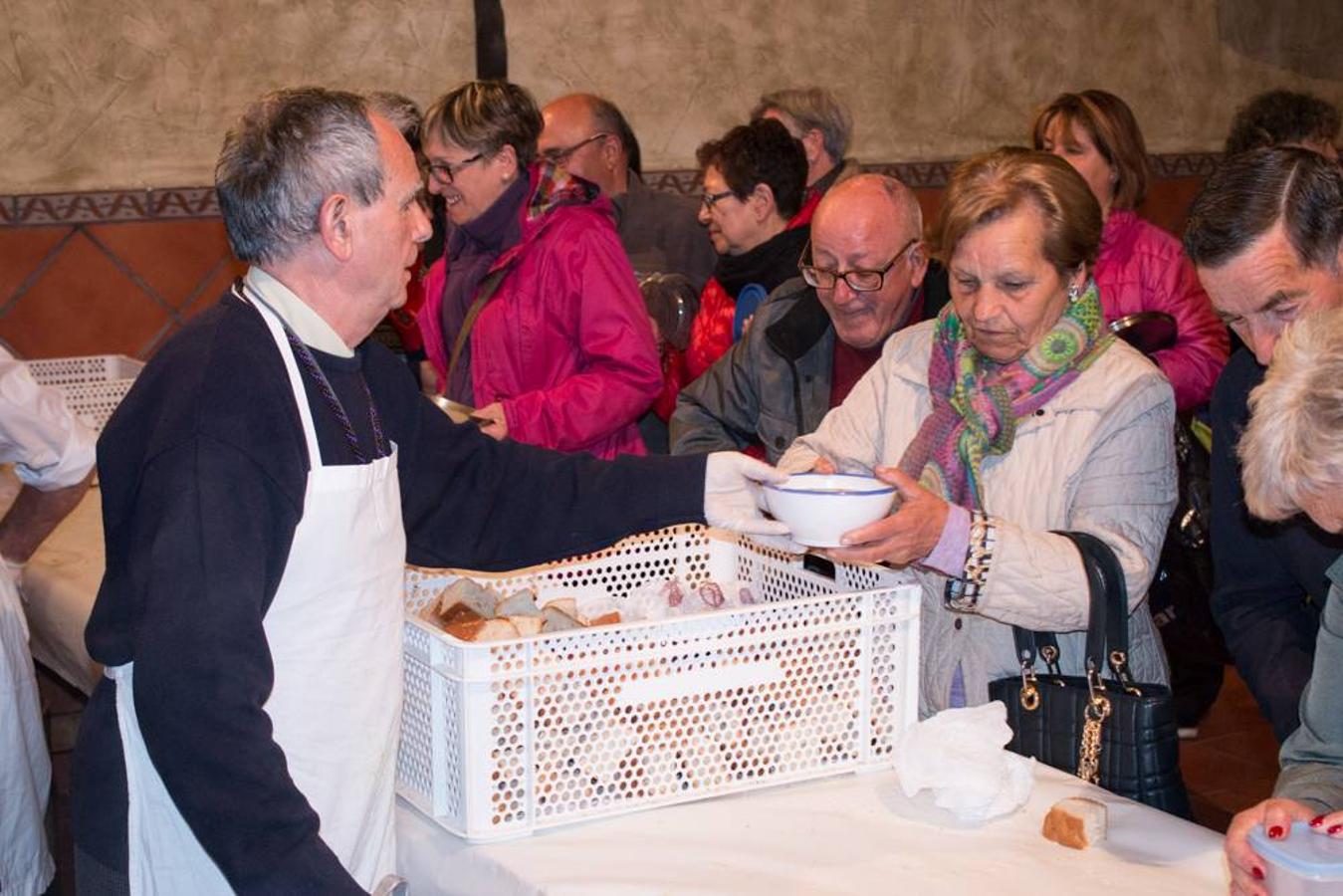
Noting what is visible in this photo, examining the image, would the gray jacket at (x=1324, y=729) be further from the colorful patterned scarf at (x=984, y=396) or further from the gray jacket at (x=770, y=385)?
the gray jacket at (x=770, y=385)

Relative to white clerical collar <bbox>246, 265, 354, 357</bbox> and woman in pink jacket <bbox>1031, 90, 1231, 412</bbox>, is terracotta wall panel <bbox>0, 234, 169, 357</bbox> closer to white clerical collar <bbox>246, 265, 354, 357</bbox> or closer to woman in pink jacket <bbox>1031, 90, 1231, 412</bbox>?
woman in pink jacket <bbox>1031, 90, 1231, 412</bbox>

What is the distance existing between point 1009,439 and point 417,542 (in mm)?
910

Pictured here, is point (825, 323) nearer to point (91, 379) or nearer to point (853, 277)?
point (853, 277)

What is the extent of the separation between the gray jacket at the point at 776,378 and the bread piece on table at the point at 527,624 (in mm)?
1136

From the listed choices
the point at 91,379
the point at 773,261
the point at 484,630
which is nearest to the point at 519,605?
the point at 484,630

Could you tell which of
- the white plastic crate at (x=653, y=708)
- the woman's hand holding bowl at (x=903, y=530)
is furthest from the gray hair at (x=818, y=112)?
the white plastic crate at (x=653, y=708)

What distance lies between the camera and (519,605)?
216 centimetres

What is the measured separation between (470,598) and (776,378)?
1153 mm

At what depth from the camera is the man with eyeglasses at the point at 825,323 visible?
297 cm

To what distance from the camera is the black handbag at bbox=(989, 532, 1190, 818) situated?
2.09 m

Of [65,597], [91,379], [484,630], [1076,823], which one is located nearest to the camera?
[1076,823]

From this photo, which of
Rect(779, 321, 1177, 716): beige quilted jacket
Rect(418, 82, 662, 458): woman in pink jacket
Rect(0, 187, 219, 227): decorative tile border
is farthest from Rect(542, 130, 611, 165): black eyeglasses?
Rect(779, 321, 1177, 716): beige quilted jacket

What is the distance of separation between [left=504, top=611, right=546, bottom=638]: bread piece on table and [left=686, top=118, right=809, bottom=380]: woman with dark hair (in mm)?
1905

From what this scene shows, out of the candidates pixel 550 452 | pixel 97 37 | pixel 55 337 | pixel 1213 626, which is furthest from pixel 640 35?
pixel 550 452
